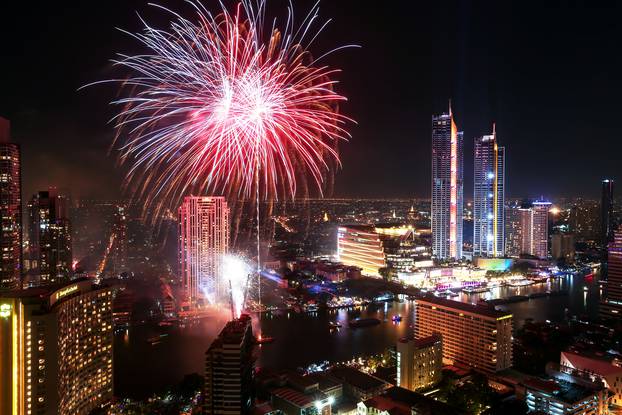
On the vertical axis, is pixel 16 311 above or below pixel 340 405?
above

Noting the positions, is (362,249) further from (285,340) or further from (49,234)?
(49,234)

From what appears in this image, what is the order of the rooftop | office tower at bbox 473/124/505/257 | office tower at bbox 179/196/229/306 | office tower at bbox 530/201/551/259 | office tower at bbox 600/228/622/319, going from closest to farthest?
1. the rooftop
2. office tower at bbox 600/228/622/319
3. office tower at bbox 179/196/229/306
4. office tower at bbox 473/124/505/257
5. office tower at bbox 530/201/551/259

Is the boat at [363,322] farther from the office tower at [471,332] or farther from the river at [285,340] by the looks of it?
the office tower at [471,332]

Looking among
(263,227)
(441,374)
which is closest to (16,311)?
(441,374)

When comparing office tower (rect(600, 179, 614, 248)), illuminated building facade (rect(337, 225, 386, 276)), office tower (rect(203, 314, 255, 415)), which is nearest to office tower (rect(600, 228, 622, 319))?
illuminated building facade (rect(337, 225, 386, 276))

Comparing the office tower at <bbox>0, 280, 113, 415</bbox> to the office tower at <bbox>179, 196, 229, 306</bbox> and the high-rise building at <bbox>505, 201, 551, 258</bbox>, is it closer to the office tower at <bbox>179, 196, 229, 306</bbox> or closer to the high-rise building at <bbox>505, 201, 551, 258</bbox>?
the office tower at <bbox>179, 196, 229, 306</bbox>

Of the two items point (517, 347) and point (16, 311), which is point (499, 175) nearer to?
point (517, 347)
